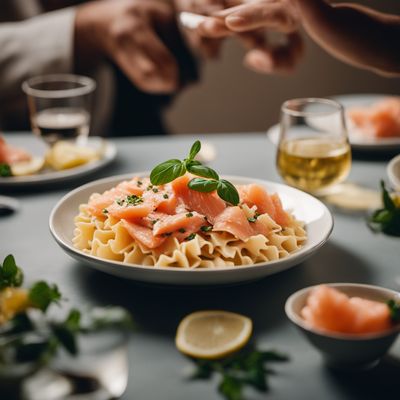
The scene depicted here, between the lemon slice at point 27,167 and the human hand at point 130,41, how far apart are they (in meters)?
0.62

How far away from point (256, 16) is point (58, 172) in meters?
0.73

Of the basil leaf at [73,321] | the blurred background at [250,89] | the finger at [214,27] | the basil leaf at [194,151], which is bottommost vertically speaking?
the blurred background at [250,89]

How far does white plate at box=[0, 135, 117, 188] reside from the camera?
1851 mm

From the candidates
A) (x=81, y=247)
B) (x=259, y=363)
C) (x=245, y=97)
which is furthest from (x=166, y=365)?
(x=245, y=97)

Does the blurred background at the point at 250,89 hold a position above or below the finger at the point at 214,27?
below

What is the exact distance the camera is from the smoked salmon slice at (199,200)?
1318 millimetres

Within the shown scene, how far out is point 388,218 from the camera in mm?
1562

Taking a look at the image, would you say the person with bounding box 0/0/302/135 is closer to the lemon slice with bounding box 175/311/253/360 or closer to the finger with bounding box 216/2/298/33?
the finger with bounding box 216/2/298/33

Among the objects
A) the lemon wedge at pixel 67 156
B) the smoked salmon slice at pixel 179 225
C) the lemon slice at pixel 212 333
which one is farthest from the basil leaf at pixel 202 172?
the lemon wedge at pixel 67 156

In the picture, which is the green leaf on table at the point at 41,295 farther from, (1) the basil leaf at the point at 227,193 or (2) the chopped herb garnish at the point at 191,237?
(1) the basil leaf at the point at 227,193

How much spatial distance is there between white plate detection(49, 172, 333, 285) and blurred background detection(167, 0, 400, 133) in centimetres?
309

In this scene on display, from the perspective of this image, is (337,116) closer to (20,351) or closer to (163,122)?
(20,351)

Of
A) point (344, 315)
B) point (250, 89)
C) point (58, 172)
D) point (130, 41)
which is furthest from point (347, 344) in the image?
point (250, 89)

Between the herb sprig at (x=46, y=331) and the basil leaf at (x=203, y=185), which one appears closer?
the herb sprig at (x=46, y=331)
